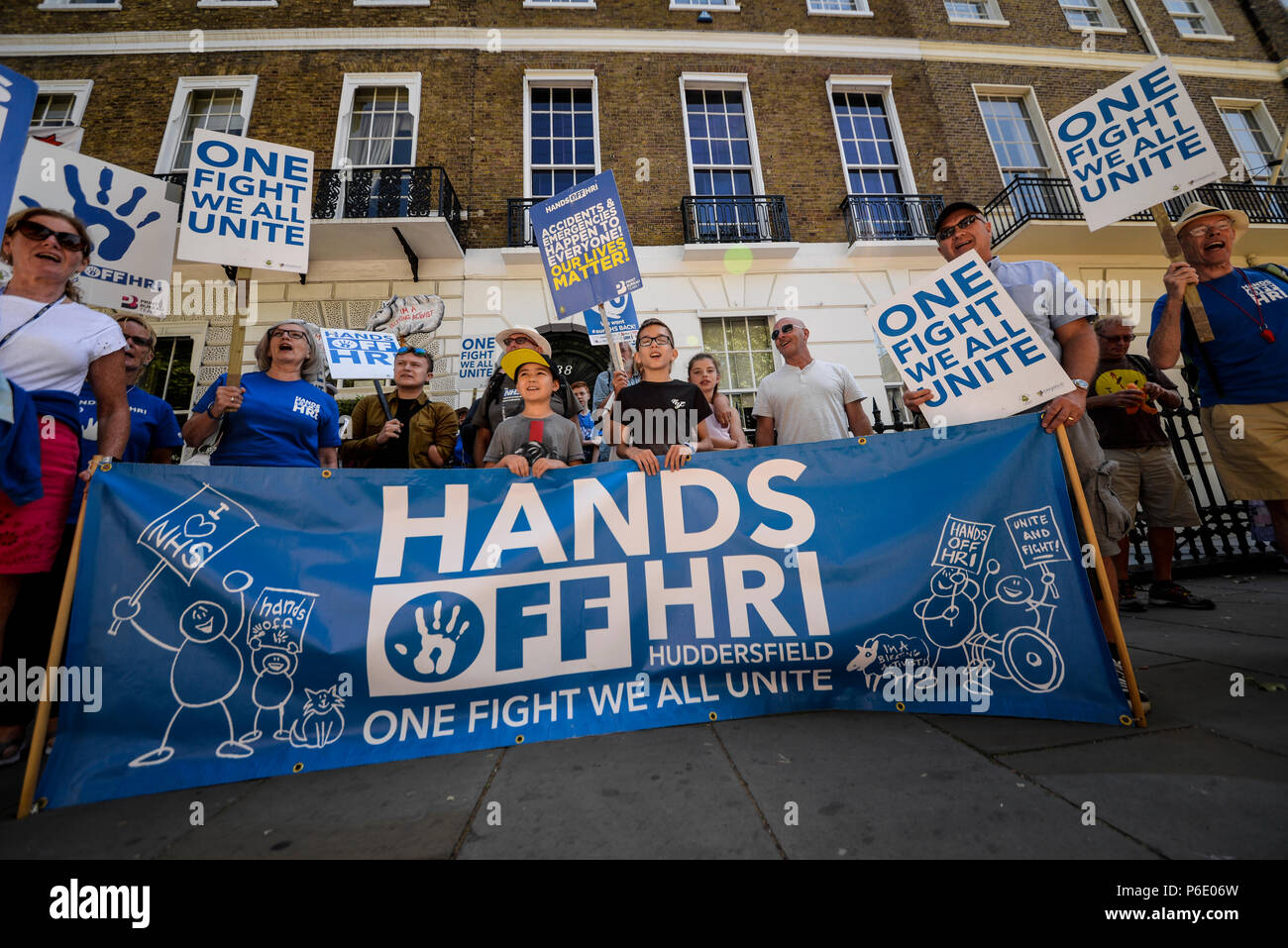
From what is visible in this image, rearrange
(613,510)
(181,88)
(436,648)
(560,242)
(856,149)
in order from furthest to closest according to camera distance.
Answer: (856,149)
(181,88)
(560,242)
(613,510)
(436,648)

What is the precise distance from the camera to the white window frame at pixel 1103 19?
10922 mm

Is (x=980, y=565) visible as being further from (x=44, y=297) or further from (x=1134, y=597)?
(x=44, y=297)

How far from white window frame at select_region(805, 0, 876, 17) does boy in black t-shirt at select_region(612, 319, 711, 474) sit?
38.2ft

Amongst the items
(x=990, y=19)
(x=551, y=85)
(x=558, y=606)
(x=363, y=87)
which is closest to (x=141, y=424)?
(x=558, y=606)

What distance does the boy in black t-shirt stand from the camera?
2.89 metres

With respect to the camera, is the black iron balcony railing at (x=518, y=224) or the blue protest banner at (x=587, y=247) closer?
the blue protest banner at (x=587, y=247)

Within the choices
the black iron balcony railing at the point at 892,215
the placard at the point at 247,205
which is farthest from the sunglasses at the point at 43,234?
the black iron balcony railing at the point at 892,215

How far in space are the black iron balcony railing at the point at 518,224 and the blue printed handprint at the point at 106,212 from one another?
5466mm

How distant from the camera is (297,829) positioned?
1.47m

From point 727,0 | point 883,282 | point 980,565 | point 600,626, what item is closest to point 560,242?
point 600,626

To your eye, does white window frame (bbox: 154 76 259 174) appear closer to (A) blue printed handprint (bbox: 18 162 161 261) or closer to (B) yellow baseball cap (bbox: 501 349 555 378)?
(A) blue printed handprint (bbox: 18 162 161 261)

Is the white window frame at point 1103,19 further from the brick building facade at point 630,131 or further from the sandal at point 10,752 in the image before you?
the sandal at point 10,752

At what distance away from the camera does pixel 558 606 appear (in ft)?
7.28
